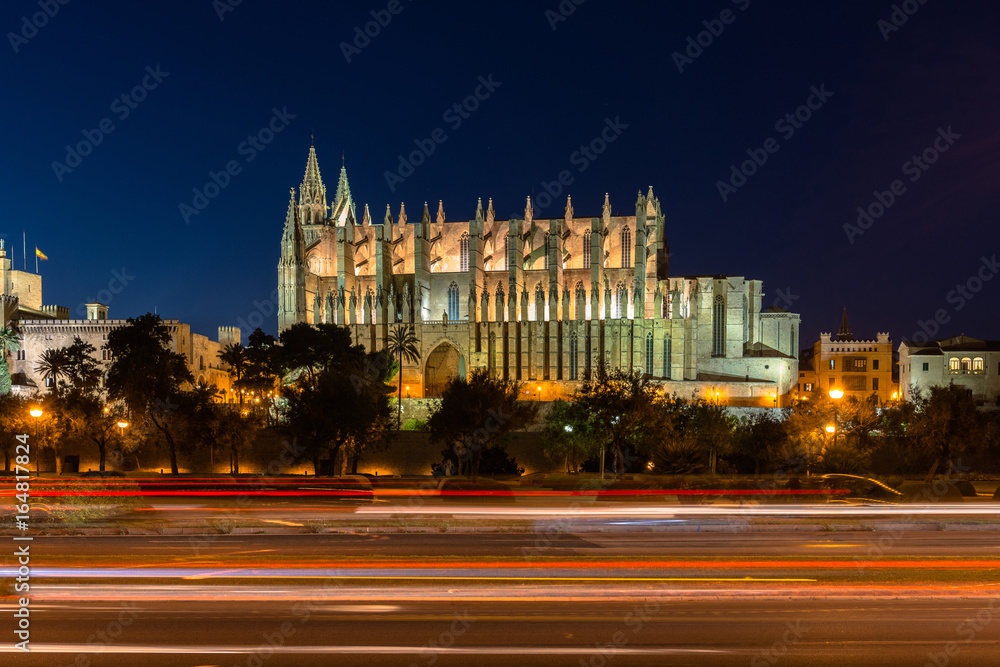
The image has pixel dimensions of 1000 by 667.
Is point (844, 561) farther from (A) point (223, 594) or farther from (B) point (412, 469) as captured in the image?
(B) point (412, 469)

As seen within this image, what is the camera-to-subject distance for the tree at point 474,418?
37969 mm

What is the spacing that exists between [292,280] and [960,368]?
49229 millimetres

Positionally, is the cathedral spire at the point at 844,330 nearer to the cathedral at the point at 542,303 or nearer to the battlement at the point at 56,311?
the cathedral at the point at 542,303

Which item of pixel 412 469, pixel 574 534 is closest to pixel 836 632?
pixel 574 534

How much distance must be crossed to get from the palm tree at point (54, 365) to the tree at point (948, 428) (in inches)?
1640

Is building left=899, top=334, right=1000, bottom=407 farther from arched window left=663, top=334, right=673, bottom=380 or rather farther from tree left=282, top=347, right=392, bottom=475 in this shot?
tree left=282, top=347, right=392, bottom=475

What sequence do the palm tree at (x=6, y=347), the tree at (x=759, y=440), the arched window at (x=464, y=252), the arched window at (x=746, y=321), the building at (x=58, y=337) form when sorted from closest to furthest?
the tree at (x=759, y=440), the palm tree at (x=6, y=347), the building at (x=58, y=337), the arched window at (x=746, y=321), the arched window at (x=464, y=252)

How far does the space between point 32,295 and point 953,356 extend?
71.1 meters

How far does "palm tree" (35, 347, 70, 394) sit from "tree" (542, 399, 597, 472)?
25.4 m

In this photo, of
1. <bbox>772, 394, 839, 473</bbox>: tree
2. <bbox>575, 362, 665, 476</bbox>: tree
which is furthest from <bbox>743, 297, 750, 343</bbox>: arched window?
<bbox>575, 362, 665, 476</bbox>: tree

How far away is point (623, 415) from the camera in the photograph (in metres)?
34.2

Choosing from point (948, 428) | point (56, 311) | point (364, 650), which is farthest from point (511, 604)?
point (56, 311)

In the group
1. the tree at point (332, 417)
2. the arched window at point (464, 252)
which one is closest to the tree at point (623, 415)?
the tree at point (332, 417)

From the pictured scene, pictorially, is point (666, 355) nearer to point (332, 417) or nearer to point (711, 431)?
point (711, 431)
